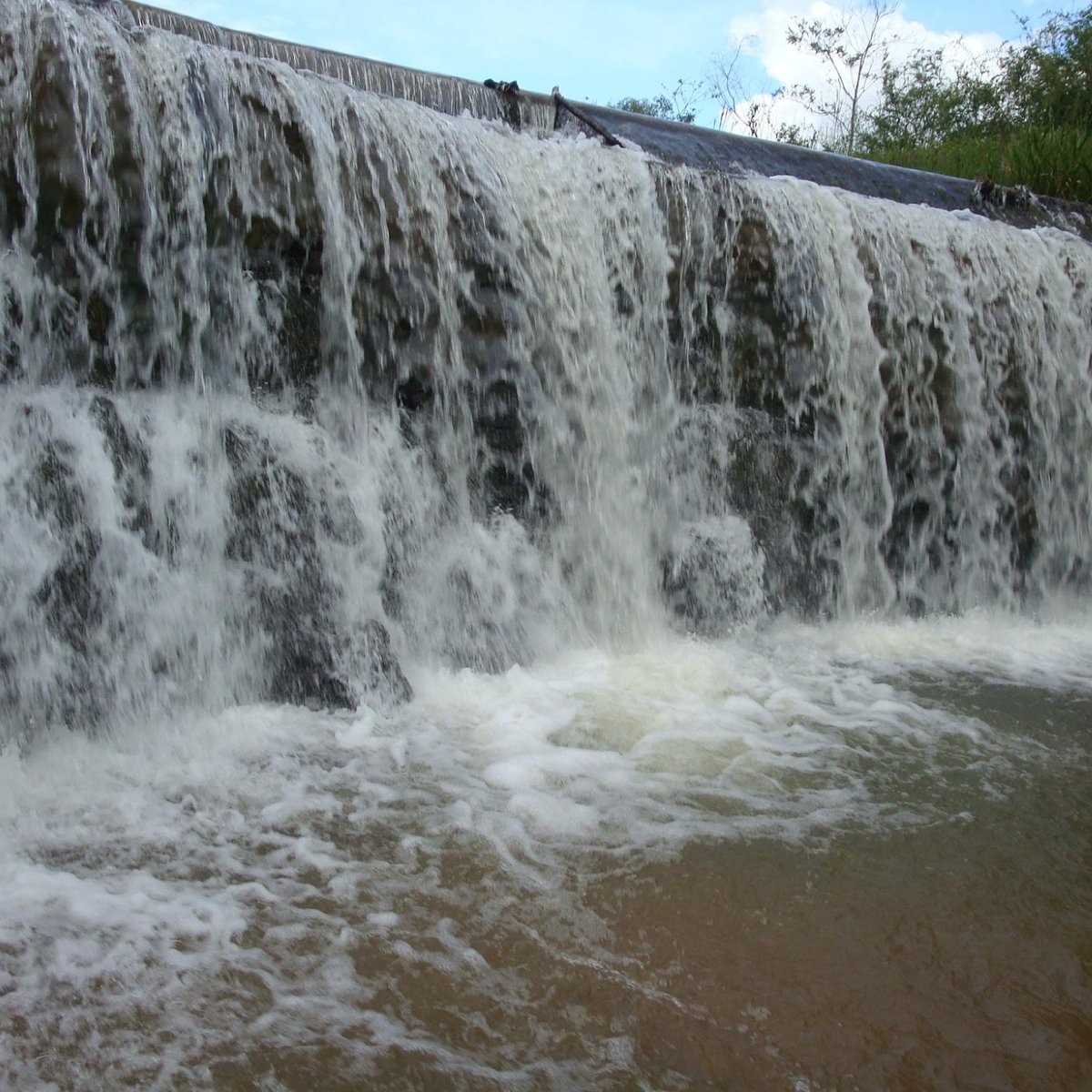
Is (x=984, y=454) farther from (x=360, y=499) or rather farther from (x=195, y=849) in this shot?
(x=195, y=849)

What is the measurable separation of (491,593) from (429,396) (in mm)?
857

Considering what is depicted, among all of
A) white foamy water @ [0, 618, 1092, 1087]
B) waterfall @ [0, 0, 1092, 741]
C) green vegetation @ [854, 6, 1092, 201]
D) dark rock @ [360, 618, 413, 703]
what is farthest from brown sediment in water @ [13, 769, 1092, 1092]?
green vegetation @ [854, 6, 1092, 201]

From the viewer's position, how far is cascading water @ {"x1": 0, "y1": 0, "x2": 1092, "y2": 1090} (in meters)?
2.05

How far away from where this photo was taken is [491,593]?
4301 mm

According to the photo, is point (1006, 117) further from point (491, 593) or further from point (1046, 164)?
point (491, 593)

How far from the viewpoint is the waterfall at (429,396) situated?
11.5 ft

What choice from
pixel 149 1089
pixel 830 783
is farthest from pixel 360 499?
pixel 149 1089

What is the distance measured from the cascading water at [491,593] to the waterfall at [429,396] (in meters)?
0.02

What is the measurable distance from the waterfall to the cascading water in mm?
18

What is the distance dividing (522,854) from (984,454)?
4.53m

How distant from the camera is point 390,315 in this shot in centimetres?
424

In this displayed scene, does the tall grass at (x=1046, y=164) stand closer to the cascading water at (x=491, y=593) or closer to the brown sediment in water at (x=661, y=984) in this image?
the cascading water at (x=491, y=593)

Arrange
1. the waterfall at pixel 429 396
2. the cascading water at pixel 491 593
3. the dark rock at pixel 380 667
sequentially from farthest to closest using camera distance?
the dark rock at pixel 380 667
the waterfall at pixel 429 396
the cascading water at pixel 491 593

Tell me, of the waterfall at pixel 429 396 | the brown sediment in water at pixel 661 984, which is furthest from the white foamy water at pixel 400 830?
the waterfall at pixel 429 396
